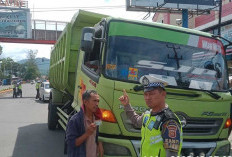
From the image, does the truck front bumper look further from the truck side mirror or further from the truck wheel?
the truck wheel

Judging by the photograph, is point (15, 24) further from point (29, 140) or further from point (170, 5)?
point (29, 140)

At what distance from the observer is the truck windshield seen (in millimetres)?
3886

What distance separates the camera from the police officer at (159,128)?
2.06 meters

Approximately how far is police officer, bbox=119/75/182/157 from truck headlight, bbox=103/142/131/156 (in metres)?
1.24

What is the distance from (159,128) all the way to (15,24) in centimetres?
3571

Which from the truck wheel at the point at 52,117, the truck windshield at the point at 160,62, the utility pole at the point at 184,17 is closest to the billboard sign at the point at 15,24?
the utility pole at the point at 184,17

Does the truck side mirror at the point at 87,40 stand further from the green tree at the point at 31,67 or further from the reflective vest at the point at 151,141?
the green tree at the point at 31,67

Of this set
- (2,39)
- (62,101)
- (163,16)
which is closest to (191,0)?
(163,16)

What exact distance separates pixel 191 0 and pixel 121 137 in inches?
681

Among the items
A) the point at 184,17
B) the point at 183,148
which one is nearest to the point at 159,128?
the point at 183,148

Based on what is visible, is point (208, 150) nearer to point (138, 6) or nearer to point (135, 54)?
point (135, 54)

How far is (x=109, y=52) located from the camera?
390 cm

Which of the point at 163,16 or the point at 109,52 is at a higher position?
the point at 163,16

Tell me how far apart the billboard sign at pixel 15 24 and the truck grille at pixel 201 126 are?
32.6 metres
